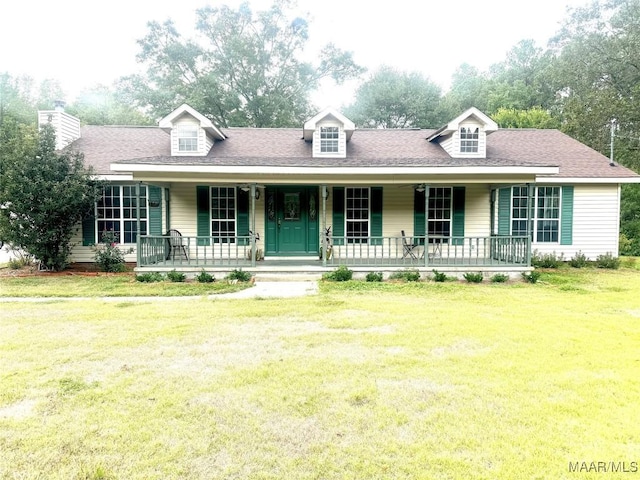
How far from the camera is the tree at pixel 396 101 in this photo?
30.0m

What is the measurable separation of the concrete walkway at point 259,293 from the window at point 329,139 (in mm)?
4479

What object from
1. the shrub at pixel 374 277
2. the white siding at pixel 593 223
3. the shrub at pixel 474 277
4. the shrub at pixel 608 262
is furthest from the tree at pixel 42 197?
the shrub at pixel 608 262

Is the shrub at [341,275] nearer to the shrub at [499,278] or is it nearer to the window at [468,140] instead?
the shrub at [499,278]

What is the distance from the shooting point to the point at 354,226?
12.3 m

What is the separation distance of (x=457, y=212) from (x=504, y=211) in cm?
161

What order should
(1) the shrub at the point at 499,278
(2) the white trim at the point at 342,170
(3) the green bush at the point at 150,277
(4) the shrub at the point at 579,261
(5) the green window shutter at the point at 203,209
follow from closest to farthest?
(3) the green bush at the point at 150,277, (2) the white trim at the point at 342,170, (1) the shrub at the point at 499,278, (5) the green window shutter at the point at 203,209, (4) the shrub at the point at 579,261

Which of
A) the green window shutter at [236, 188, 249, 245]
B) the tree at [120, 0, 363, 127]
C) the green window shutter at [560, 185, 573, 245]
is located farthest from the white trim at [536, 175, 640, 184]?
the tree at [120, 0, 363, 127]

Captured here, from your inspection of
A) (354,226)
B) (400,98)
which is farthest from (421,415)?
(400,98)

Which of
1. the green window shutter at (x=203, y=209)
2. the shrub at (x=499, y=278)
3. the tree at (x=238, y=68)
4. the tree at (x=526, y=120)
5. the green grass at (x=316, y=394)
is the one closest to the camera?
the green grass at (x=316, y=394)

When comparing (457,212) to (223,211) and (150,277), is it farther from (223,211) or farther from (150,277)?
(150,277)

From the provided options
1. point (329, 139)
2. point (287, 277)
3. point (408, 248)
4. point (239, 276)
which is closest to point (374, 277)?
point (408, 248)

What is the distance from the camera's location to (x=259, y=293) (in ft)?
28.4

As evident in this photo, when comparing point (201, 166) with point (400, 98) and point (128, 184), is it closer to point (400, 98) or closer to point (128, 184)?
point (128, 184)

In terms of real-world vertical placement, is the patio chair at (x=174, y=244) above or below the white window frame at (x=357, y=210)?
below
